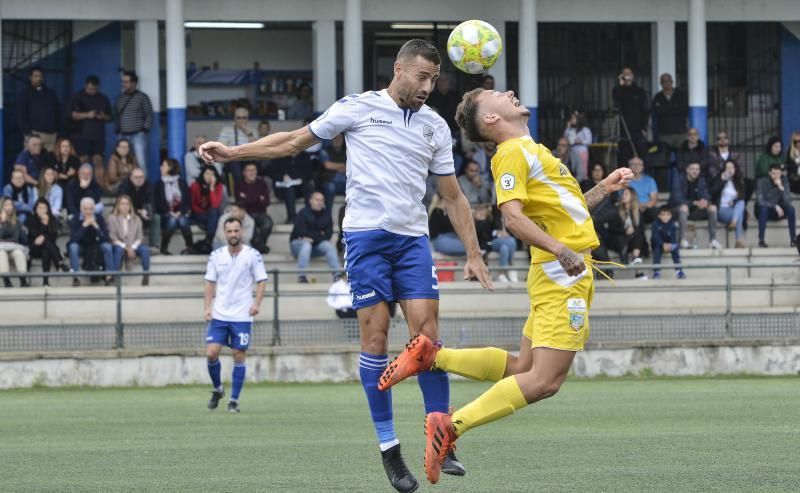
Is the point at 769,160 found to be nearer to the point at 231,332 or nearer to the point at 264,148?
the point at 231,332

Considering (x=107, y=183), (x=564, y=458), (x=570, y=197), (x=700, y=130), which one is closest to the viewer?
(x=570, y=197)

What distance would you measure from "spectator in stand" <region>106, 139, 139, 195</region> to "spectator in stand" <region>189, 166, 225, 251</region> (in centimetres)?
136

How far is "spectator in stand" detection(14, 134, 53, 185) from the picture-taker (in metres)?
22.9

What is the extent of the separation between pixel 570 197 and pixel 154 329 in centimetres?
1202

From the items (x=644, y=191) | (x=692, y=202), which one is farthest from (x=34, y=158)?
(x=692, y=202)

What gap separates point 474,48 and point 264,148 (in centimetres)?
238

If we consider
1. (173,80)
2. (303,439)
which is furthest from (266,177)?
(303,439)

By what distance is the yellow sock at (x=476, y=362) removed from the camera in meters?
8.09

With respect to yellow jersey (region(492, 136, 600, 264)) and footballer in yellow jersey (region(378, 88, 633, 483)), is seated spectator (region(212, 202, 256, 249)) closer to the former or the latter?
footballer in yellow jersey (region(378, 88, 633, 483))

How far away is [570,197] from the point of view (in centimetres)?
812

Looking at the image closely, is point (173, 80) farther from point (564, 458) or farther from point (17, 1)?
point (564, 458)

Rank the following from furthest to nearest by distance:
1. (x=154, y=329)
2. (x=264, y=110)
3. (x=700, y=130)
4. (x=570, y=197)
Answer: (x=264, y=110) < (x=700, y=130) < (x=154, y=329) < (x=570, y=197)

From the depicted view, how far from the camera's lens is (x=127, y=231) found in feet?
70.9

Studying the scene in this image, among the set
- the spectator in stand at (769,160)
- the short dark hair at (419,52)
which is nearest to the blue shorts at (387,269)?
the short dark hair at (419,52)
